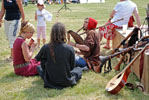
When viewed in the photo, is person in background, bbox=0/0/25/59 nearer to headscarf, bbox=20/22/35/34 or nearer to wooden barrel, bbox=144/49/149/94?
headscarf, bbox=20/22/35/34

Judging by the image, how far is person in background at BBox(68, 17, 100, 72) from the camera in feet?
15.3

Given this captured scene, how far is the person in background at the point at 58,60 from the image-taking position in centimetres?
384

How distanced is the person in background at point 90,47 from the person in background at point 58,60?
68 cm

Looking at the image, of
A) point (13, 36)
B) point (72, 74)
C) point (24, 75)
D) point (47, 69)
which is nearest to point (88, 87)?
point (72, 74)

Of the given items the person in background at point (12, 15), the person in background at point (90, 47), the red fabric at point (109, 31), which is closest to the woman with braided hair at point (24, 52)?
the person in background at point (90, 47)

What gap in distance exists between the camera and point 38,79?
4.49 meters

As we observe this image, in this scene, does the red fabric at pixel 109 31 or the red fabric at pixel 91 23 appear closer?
the red fabric at pixel 91 23

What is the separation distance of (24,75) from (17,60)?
32 cm

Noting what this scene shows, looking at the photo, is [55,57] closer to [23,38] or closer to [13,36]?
[23,38]

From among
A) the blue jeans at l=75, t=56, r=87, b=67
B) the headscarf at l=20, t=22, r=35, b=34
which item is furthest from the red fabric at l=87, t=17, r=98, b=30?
the headscarf at l=20, t=22, r=35, b=34

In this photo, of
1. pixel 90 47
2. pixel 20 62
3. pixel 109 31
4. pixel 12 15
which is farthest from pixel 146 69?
pixel 12 15

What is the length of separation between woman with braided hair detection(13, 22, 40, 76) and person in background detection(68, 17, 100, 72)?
0.78 meters

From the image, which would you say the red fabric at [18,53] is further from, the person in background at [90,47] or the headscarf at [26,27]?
the person in background at [90,47]

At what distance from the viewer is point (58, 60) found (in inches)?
152
